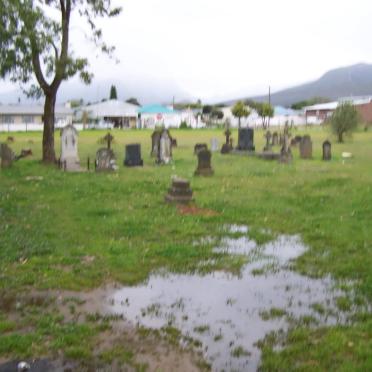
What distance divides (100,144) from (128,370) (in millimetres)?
33262

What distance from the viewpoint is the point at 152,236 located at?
902 cm

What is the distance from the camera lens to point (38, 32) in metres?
19.2

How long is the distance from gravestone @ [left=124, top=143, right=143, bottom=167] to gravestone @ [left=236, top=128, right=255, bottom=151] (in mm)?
8971

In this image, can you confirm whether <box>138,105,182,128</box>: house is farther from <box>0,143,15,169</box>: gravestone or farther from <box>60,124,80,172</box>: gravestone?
<box>0,143,15,169</box>: gravestone

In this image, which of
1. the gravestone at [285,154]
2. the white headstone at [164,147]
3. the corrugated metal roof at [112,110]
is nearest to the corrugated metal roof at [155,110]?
the corrugated metal roof at [112,110]

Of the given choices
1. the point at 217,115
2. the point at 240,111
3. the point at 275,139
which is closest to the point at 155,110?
the point at 217,115

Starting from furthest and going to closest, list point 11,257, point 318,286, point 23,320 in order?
point 11,257, point 318,286, point 23,320

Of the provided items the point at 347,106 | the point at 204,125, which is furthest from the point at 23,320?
the point at 204,125

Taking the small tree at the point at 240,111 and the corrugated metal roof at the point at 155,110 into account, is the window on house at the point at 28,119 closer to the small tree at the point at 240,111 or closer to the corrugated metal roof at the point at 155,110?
the corrugated metal roof at the point at 155,110

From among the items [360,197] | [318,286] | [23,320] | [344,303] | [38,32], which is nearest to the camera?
[23,320]

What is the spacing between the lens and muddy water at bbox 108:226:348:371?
4859 mm

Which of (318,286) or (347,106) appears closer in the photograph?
(318,286)

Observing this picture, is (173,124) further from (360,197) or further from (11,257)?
(11,257)

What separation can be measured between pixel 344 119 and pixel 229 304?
34.8m
